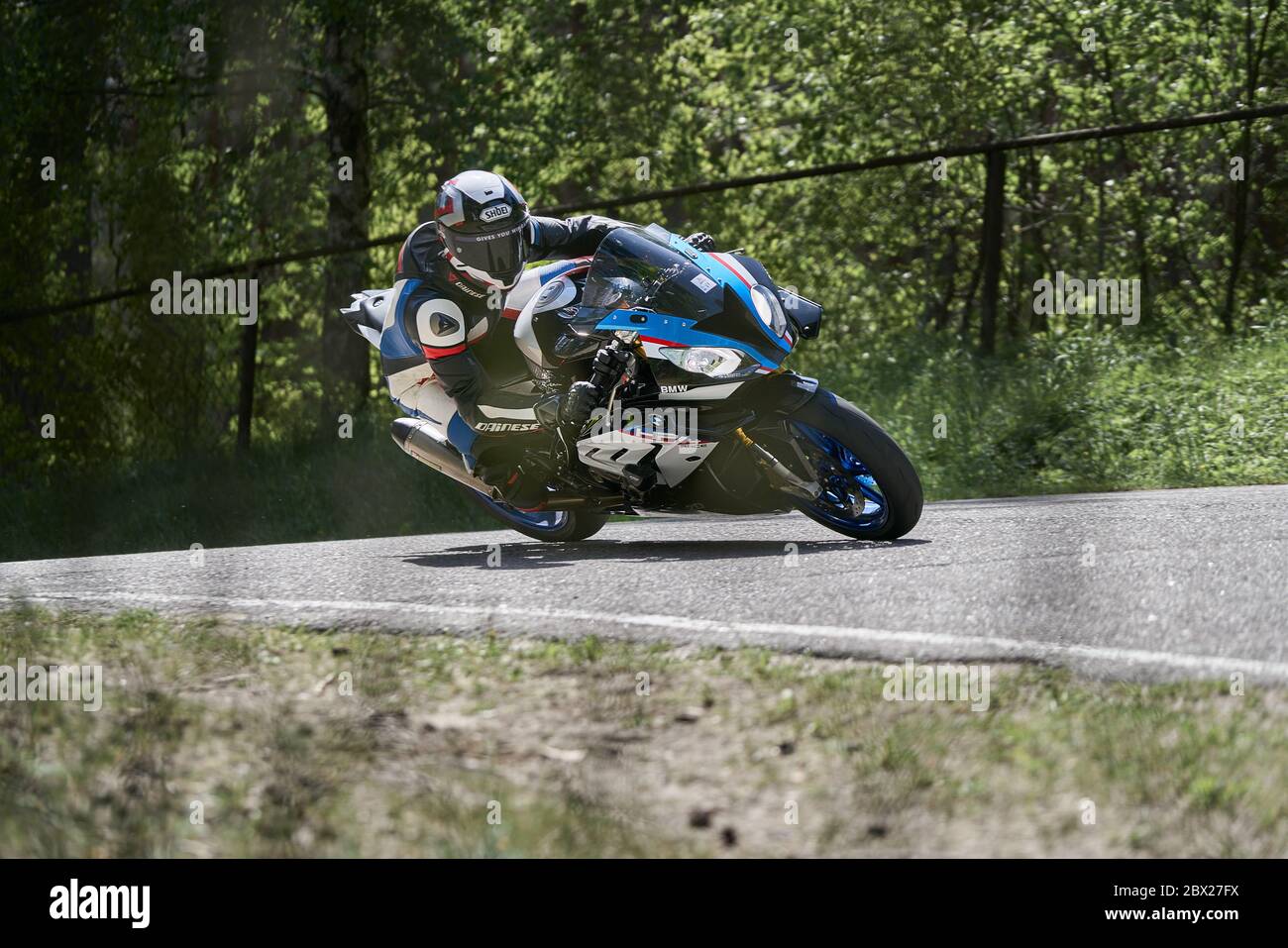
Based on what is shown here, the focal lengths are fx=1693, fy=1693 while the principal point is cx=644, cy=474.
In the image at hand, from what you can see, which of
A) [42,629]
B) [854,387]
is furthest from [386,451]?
[42,629]

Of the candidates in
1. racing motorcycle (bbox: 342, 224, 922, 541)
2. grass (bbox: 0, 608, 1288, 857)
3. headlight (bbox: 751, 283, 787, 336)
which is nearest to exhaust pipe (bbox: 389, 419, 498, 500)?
racing motorcycle (bbox: 342, 224, 922, 541)

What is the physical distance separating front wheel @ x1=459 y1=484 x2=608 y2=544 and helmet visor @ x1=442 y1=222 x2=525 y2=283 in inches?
57.4

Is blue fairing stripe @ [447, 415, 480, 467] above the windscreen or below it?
below

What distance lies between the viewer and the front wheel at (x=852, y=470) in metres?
7.30

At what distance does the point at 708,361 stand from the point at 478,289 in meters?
1.55

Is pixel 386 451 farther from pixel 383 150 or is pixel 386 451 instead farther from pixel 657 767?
pixel 657 767

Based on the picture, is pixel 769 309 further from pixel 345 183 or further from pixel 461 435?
pixel 345 183

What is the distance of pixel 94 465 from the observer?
55.9 feet

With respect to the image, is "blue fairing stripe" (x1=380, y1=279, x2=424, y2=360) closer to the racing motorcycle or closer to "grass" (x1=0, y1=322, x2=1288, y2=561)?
the racing motorcycle

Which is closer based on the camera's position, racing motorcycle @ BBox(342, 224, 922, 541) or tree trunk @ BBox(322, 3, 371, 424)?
racing motorcycle @ BBox(342, 224, 922, 541)

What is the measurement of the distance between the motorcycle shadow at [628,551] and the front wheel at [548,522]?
7 cm

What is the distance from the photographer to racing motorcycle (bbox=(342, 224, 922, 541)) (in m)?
7.44

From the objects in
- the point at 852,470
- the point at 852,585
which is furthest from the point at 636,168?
the point at 852,585

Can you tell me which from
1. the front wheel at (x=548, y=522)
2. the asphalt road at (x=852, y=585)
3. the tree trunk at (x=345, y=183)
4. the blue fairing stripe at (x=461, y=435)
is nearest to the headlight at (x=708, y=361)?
the asphalt road at (x=852, y=585)
